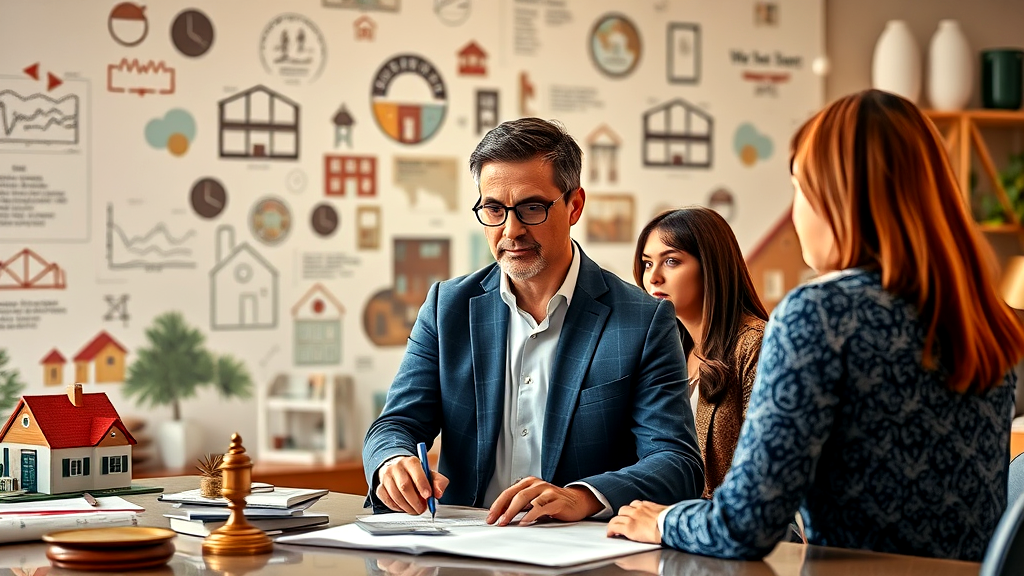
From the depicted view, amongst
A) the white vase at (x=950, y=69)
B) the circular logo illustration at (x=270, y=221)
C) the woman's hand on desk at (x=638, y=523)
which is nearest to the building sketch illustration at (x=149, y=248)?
the circular logo illustration at (x=270, y=221)

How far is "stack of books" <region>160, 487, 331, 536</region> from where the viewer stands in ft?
6.23

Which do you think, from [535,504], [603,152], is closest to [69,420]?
[535,504]

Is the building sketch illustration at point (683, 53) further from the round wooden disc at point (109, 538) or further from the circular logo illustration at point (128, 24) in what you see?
the round wooden disc at point (109, 538)

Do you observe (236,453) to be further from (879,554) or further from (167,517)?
(879,554)

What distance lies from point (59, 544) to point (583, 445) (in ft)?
3.17

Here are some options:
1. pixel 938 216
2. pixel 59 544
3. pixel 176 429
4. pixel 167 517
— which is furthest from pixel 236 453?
pixel 176 429

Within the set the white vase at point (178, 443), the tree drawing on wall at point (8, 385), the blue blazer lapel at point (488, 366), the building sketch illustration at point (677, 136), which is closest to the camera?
the blue blazer lapel at point (488, 366)

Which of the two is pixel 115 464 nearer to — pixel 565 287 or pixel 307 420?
pixel 565 287

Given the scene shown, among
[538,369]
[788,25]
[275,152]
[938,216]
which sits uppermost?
[788,25]

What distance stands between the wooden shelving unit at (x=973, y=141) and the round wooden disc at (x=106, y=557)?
14.7 feet

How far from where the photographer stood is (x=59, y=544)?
5.32ft

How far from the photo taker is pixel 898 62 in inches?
208

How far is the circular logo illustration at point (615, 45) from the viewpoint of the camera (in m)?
4.99

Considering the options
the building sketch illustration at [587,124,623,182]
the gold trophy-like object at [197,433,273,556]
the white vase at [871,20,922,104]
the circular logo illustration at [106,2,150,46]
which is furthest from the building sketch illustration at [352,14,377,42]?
the gold trophy-like object at [197,433,273,556]
